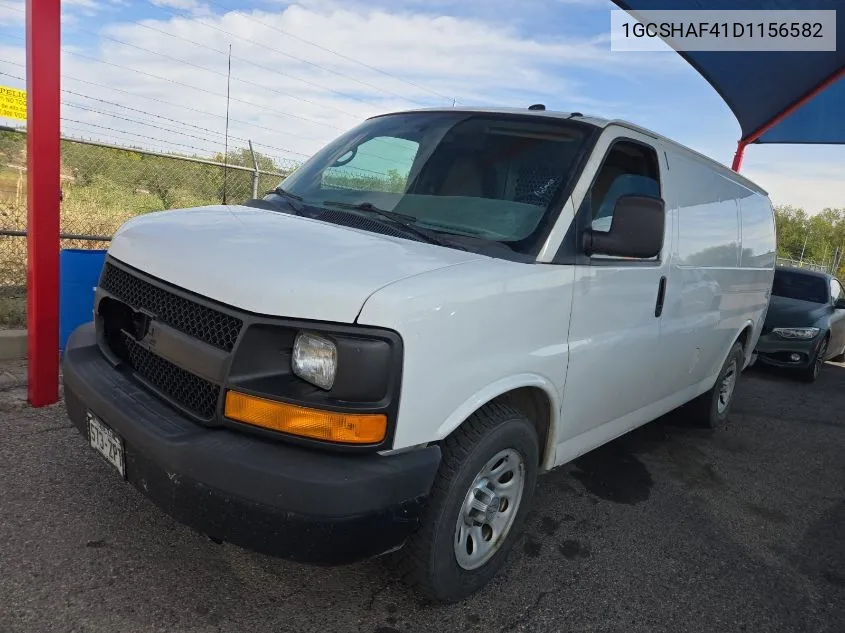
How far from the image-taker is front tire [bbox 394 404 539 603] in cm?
224

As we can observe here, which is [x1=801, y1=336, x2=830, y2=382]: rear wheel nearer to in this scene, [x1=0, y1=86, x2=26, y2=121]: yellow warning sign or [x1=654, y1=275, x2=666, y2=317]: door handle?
[x1=654, y1=275, x2=666, y2=317]: door handle

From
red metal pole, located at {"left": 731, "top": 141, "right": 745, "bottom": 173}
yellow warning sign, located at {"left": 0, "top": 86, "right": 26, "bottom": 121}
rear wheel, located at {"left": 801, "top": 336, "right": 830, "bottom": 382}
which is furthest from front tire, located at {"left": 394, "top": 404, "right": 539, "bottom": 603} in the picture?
red metal pole, located at {"left": 731, "top": 141, "right": 745, "bottom": 173}

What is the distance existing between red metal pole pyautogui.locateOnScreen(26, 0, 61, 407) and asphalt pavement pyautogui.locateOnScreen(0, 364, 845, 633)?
1.06 feet

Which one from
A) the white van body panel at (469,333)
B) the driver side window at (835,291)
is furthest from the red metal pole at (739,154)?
the white van body panel at (469,333)

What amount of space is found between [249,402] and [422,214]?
1221mm

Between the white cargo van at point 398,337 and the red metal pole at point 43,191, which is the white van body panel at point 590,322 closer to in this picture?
the white cargo van at point 398,337

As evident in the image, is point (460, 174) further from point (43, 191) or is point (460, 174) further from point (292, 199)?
point (43, 191)

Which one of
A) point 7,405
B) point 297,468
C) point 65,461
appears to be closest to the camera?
point 297,468

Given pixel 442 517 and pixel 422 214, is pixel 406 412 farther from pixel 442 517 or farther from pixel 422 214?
pixel 422 214

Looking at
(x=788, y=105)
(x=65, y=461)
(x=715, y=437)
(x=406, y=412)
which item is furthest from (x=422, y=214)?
(x=788, y=105)

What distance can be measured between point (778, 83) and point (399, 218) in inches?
416

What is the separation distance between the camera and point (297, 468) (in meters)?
1.93

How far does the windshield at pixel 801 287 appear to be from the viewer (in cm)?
909

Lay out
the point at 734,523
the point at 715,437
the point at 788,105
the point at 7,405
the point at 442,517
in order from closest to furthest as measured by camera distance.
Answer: the point at 442,517, the point at 734,523, the point at 7,405, the point at 715,437, the point at 788,105
